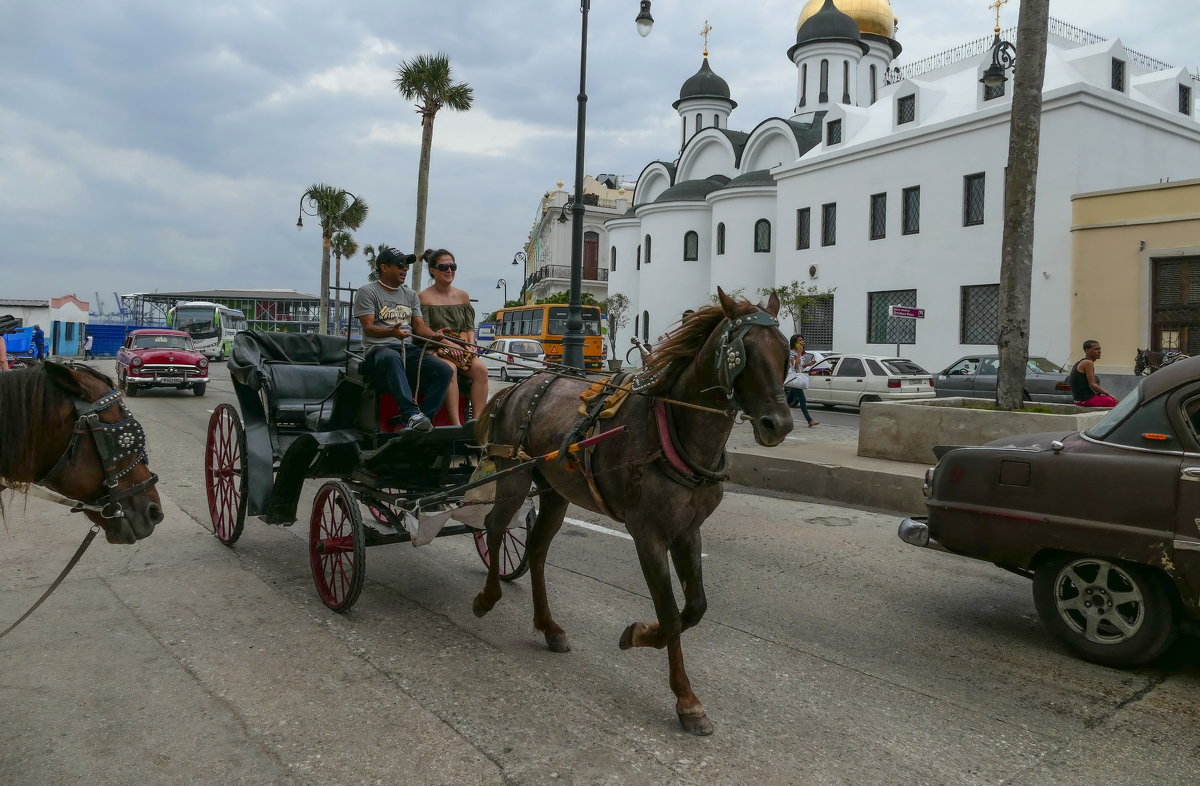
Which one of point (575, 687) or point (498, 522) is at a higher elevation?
point (498, 522)

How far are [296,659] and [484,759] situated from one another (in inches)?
61.6

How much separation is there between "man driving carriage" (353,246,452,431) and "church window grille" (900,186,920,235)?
30.7 metres

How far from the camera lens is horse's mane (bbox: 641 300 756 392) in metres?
4.12

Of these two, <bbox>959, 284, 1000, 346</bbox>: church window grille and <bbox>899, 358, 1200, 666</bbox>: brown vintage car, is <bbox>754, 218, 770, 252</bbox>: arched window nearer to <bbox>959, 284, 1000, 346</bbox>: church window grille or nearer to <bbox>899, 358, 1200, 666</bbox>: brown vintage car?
<bbox>959, 284, 1000, 346</bbox>: church window grille

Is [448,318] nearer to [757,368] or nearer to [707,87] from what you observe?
[757,368]

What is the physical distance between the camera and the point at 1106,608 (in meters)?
4.71

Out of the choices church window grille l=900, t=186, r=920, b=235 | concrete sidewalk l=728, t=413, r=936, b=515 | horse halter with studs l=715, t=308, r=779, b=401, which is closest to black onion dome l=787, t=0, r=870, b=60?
church window grille l=900, t=186, r=920, b=235

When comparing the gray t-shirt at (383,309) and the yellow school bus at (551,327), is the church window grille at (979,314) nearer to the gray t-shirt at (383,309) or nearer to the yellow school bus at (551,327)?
the yellow school bus at (551,327)

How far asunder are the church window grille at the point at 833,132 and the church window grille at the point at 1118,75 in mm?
10644

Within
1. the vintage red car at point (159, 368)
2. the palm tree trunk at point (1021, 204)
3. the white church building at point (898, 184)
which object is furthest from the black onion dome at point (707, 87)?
the palm tree trunk at point (1021, 204)

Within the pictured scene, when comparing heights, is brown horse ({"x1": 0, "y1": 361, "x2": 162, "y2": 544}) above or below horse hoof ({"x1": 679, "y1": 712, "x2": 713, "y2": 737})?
above

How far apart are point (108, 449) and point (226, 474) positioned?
3.96m

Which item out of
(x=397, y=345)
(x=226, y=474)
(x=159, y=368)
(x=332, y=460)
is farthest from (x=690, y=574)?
(x=159, y=368)

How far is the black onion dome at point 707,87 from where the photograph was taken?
177ft
